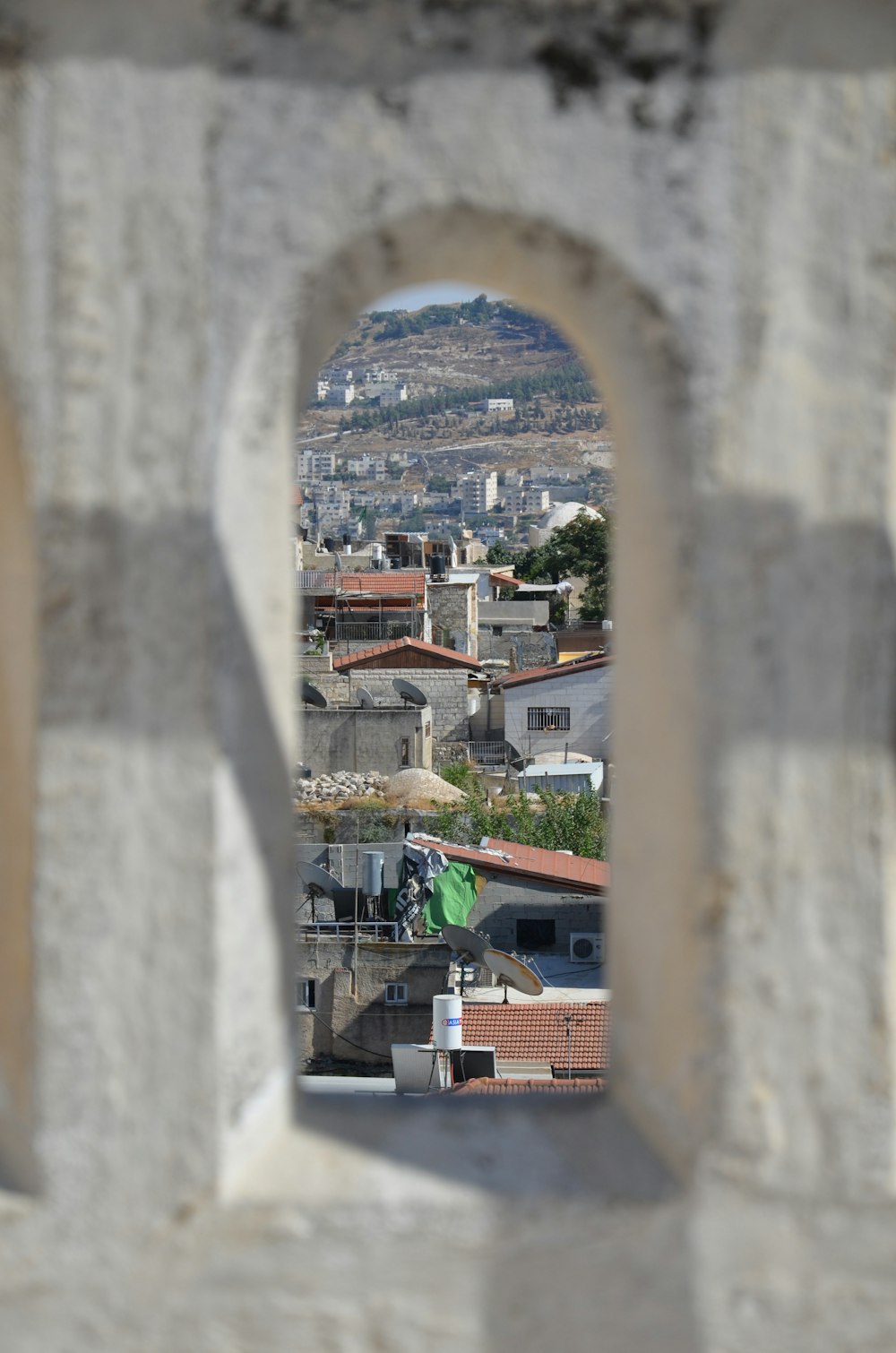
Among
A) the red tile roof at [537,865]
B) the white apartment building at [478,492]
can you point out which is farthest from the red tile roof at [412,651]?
the white apartment building at [478,492]

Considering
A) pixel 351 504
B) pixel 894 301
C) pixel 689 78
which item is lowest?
pixel 894 301

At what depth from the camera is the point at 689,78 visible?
89.0 inches

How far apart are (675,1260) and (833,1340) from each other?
263mm

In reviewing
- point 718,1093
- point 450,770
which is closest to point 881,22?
point 718,1093

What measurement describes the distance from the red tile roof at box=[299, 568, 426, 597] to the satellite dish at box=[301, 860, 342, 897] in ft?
58.3

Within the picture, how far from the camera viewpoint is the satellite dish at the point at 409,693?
1128 inches

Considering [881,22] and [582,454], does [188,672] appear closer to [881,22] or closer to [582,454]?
[881,22]

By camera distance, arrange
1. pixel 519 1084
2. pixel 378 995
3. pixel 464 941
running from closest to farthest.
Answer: pixel 519 1084, pixel 464 941, pixel 378 995

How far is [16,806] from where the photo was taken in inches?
97.8

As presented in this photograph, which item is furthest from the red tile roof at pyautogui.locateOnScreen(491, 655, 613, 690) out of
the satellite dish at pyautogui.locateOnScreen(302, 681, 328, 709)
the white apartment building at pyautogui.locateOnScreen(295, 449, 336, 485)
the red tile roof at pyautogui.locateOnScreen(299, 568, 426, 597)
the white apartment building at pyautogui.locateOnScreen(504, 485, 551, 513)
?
the white apartment building at pyautogui.locateOnScreen(295, 449, 336, 485)

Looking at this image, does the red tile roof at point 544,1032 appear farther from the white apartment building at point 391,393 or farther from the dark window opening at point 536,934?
the white apartment building at point 391,393

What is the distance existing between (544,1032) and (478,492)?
4892 inches

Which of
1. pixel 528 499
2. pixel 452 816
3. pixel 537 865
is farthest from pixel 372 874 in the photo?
pixel 528 499

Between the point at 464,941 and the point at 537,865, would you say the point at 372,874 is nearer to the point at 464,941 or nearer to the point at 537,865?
the point at 537,865
